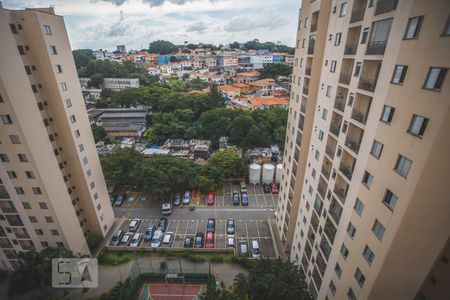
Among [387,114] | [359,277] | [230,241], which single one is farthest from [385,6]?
[230,241]

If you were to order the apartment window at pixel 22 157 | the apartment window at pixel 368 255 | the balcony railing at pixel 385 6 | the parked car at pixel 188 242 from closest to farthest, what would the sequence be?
the balcony railing at pixel 385 6 → the apartment window at pixel 368 255 → the apartment window at pixel 22 157 → the parked car at pixel 188 242

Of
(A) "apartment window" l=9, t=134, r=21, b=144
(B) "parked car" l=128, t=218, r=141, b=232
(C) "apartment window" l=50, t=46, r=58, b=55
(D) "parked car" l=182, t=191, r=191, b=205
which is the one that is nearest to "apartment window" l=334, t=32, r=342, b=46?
(C) "apartment window" l=50, t=46, r=58, b=55

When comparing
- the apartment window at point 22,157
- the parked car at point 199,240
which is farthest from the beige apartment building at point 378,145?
the apartment window at point 22,157

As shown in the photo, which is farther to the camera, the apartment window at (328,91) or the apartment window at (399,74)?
the apartment window at (328,91)

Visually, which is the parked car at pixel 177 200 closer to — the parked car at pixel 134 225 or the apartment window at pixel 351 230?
the parked car at pixel 134 225

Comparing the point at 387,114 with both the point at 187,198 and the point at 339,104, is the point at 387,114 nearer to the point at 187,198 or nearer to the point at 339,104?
the point at 339,104

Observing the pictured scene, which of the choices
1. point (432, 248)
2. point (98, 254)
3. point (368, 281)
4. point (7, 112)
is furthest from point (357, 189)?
point (98, 254)

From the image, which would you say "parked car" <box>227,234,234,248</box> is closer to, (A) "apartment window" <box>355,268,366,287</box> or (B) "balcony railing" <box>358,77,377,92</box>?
(A) "apartment window" <box>355,268,366,287</box>
